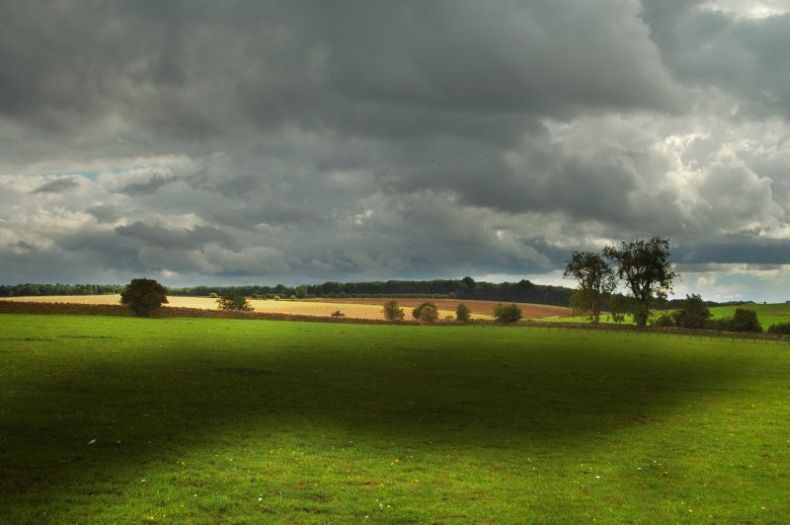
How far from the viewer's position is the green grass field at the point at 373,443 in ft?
63.3

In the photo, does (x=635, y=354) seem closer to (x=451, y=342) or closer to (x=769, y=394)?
(x=451, y=342)

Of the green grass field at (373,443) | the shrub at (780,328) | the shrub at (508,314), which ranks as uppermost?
the shrub at (508,314)

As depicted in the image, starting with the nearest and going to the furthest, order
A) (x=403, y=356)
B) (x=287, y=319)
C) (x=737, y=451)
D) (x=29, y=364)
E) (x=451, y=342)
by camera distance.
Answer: (x=737, y=451), (x=29, y=364), (x=403, y=356), (x=451, y=342), (x=287, y=319)

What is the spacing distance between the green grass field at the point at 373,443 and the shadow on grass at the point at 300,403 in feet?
0.54

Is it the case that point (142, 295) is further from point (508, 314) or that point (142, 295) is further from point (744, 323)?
point (744, 323)

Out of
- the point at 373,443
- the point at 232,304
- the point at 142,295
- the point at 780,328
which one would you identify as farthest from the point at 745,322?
the point at 373,443

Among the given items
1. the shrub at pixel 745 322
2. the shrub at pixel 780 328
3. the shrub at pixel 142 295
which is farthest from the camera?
the shrub at pixel 745 322

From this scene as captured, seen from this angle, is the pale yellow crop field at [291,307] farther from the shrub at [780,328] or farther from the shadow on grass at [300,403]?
the shadow on grass at [300,403]

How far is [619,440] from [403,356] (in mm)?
37951

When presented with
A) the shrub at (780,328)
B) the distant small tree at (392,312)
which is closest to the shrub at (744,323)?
the shrub at (780,328)

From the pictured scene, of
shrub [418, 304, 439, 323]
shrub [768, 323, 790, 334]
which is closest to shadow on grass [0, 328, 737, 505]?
shrub [768, 323, 790, 334]

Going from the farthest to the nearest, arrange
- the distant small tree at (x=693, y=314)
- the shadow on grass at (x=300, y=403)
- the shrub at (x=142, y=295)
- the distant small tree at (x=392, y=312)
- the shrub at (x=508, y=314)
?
the shrub at (x=508, y=314), the distant small tree at (x=392, y=312), the distant small tree at (x=693, y=314), the shrub at (x=142, y=295), the shadow on grass at (x=300, y=403)

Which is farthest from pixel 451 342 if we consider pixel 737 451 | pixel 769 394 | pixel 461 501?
pixel 461 501

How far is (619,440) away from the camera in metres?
29.5
